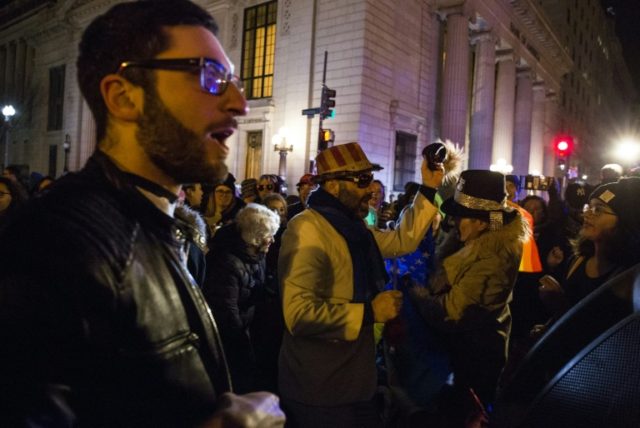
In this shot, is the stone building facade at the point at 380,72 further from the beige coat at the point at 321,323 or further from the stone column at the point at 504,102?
the beige coat at the point at 321,323

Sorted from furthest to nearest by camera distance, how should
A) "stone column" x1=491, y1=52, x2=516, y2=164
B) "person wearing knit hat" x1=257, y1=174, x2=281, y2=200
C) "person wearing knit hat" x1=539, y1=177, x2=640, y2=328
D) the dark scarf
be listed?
1. "stone column" x1=491, y1=52, x2=516, y2=164
2. "person wearing knit hat" x1=257, y1=174, x2=281, y2=200
3. "person wearing knit hat" x1=539, y1=177, x2=640, y2=328
4. the dark scarf

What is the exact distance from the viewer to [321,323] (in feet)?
7.72

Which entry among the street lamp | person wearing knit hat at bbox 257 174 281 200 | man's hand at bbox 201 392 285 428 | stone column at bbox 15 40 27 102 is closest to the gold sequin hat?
man's hand at bbox 201 392 285 428

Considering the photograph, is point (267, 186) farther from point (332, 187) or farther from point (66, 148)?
point (66, 148)

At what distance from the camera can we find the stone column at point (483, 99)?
24359 millimetres

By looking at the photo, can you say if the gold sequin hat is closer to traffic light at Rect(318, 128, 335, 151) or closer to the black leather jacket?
the black leather jacket

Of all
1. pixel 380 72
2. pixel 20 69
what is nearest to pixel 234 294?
pixel 380 72

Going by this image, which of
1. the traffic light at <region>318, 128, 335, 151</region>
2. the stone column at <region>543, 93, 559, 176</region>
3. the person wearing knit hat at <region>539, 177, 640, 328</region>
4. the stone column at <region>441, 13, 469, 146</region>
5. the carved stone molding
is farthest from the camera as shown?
the stone column at <region>543, 93, 559, 176</region>

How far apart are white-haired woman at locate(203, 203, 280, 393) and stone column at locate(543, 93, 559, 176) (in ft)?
120

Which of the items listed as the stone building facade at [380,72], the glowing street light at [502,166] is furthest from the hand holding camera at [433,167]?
the glowing street light at [502,166]

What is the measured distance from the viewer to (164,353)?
100 cm

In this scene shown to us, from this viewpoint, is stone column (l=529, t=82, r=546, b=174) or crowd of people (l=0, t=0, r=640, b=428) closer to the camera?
crowd of people (l=0, t=0, r=640, b=428)

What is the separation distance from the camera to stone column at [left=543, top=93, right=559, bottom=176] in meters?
36.0

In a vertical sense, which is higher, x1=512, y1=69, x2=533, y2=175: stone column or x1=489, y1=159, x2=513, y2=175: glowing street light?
x1=512, y1=69, x2=533, y2=175: stone column
